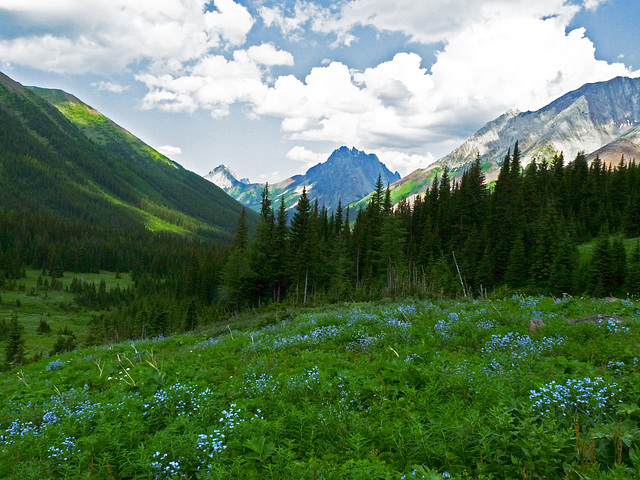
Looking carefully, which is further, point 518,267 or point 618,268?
point 518,267

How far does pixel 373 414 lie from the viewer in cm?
637

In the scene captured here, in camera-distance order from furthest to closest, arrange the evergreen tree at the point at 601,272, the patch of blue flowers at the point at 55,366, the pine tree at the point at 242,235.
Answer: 1. the pine tree at the point at 242,235
2. the evergreen tree at the point at 601,272
3. the patch of blue flowers at the point at 55,366

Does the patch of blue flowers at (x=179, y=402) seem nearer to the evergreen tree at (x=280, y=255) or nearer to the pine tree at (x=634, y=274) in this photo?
the evergreen tree at (x=280, y=255)

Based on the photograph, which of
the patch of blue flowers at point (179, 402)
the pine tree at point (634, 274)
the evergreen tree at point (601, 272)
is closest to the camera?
the patch of blue flowers at point (179, 402)

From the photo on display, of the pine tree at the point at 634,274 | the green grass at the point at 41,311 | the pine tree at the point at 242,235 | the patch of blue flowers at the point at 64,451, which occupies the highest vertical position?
the pine tree at the point at 242,235

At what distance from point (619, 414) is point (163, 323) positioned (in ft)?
249

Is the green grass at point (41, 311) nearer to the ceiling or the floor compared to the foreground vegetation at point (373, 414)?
nearer to the floor

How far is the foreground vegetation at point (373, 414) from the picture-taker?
4.46 m

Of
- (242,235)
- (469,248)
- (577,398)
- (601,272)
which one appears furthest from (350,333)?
(469,248)

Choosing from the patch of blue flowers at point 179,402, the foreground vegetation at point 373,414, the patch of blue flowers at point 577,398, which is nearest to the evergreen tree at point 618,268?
the foreground vegetation at point 373,414

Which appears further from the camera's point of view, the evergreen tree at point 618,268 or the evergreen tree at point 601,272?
the evergreen tree at point 601,272

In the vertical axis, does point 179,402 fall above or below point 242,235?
below

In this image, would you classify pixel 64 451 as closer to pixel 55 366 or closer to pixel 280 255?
pixel 55 366

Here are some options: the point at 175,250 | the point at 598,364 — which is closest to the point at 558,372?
the point at 598,364
